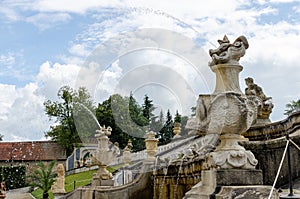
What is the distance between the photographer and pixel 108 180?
12.9 m

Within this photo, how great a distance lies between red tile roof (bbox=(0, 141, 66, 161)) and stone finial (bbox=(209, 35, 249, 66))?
49585mm

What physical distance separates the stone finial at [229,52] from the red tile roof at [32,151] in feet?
163

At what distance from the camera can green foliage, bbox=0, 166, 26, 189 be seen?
43450 mm

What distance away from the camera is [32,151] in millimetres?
57312

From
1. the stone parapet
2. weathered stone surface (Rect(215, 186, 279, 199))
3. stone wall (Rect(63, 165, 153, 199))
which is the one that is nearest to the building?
stone wall (Rect(63, 165, 153, 199))

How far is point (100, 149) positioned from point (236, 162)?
7.54 metres

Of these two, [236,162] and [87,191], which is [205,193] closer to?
[236,162]

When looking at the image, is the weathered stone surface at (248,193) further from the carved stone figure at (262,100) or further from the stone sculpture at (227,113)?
the carved stone figure at (262,100)

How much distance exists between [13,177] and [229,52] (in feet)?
139

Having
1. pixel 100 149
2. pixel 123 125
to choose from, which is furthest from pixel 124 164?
pixel 123 125

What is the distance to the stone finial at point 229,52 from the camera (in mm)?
6777

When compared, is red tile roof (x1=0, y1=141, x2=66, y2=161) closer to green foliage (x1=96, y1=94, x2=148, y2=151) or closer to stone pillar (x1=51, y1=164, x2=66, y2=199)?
stone pillar (x1=51, y1=164, x2=66, y2=199)

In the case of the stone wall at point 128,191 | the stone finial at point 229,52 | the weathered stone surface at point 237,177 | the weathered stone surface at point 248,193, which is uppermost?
the stone finial at point 229,52

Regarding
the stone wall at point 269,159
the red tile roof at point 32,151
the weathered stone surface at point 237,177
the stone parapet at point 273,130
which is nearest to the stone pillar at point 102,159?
the stone parapet at point 273,130
